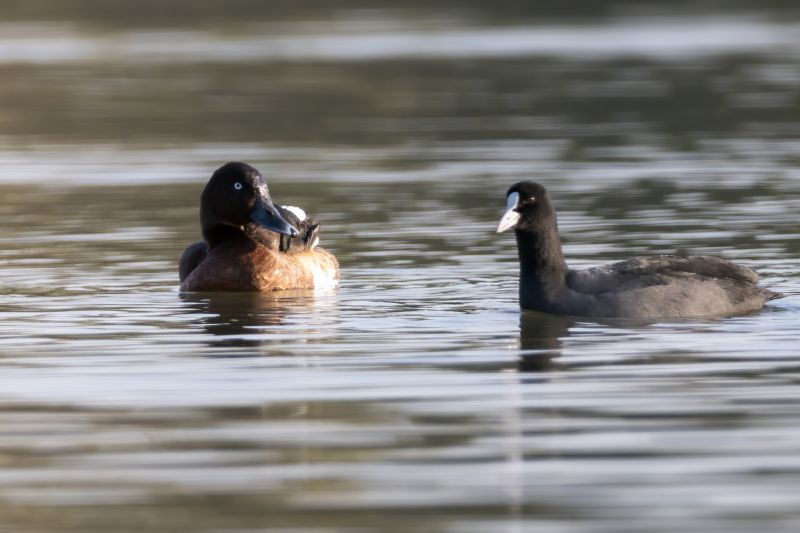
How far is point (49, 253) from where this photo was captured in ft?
59.0

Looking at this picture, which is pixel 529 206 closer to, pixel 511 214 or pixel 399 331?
pixel 511 214

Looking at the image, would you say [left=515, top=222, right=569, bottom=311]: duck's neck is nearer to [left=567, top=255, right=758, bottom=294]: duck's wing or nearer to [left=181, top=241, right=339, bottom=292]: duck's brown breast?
[left=567, top=255, right=758, bottom=294]: duck's wing

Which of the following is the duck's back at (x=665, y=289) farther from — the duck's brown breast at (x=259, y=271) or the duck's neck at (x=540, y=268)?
the duck's brown breast at (x=259, y=271)

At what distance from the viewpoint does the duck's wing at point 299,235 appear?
16.4 metres

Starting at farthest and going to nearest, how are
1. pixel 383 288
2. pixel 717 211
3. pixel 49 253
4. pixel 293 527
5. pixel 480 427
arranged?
pixel 717 211, pixel 49 253, pixel 383 288, pixel 480 427, pixel 293 527

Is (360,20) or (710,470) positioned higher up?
(360,20)

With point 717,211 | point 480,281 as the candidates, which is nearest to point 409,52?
point 717,211

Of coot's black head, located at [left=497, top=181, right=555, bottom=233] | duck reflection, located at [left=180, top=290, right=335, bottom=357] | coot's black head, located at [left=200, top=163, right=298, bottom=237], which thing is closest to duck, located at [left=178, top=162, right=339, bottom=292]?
coot's black head, located at [left=200, top=163, right=298, bottom=237]

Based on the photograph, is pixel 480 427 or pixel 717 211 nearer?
pixel 480 427

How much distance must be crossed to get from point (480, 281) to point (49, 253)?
4522 mm

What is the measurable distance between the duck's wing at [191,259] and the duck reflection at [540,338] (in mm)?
3399

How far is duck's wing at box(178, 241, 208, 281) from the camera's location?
641 inches

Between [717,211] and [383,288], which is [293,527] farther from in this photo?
[717,211]

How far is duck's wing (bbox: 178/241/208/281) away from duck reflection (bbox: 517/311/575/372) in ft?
11.2
